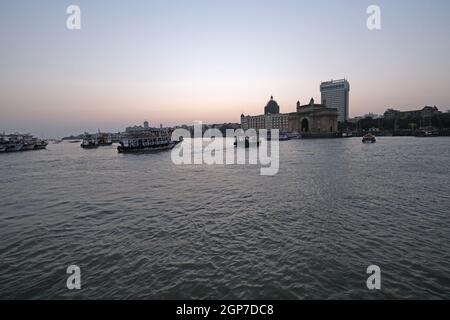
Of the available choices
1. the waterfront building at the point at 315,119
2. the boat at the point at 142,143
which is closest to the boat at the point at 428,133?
the waterfront building at the point at 315,119

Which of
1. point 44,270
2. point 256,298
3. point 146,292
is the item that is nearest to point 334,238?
point 256,298

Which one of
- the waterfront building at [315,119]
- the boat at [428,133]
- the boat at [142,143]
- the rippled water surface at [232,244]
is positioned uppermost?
the waterfront building at [315,119]

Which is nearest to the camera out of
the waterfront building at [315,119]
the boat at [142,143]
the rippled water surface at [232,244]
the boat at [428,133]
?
the rippled water surface at [232,244]

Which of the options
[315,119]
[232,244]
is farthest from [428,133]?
[232,244]

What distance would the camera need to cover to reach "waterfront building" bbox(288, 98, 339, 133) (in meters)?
152

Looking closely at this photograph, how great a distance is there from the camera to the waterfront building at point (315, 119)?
5986 inches

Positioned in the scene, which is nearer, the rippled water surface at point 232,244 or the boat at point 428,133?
the rippled water surface at point 232,244

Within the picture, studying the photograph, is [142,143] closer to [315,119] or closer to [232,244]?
[232,244]

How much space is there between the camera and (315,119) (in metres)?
156

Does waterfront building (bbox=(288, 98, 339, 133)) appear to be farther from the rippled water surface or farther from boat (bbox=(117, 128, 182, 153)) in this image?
the rippled water surface

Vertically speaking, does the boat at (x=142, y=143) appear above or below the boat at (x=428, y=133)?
below

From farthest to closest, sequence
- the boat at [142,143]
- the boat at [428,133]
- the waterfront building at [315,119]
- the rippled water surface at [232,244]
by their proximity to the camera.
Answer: the waterfront building at [315,119] < the boat at [428,133] < the boat at [142,143] < the rippled water surface at [232,244]

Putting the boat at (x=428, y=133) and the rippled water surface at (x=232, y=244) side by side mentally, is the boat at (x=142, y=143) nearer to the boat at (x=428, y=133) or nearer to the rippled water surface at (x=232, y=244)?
the rippled water surface at (x=232, y=244)
